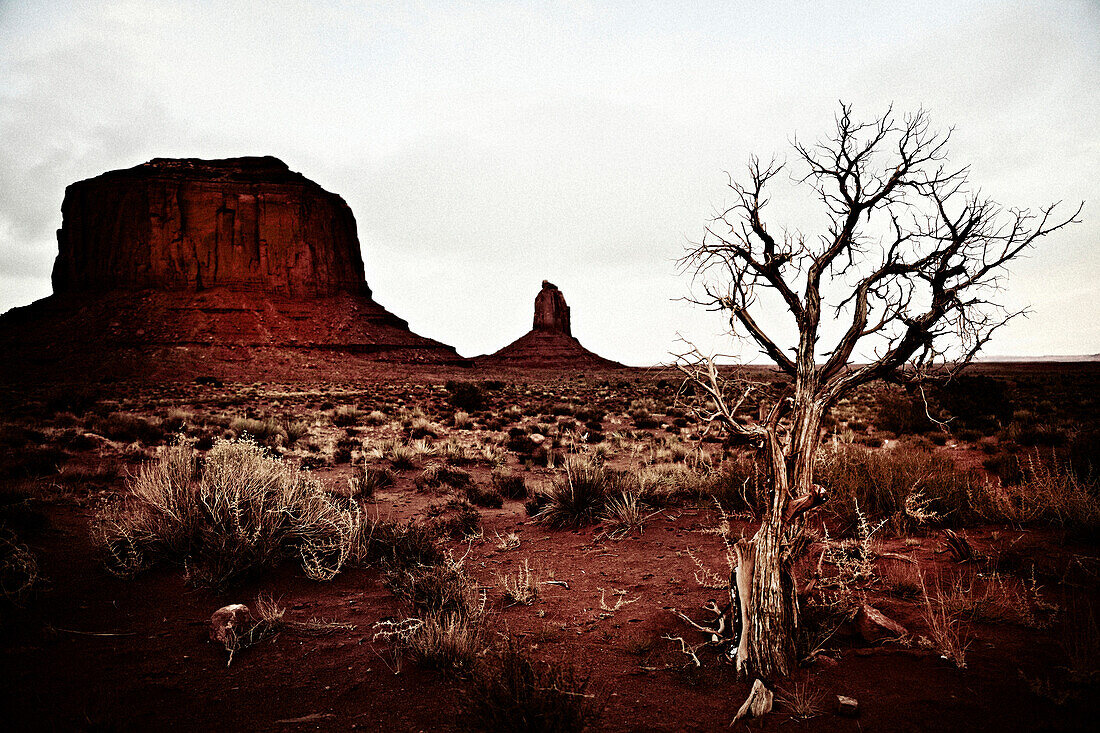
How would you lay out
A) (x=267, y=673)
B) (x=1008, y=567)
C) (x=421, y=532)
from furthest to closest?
(x=421, y=532) < (x=1008, y=567) < (x=267, y=673)

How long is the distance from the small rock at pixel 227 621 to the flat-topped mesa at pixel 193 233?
221ft

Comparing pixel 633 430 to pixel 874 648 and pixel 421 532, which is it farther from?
pixel 874 648

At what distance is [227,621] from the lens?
12.3 feet

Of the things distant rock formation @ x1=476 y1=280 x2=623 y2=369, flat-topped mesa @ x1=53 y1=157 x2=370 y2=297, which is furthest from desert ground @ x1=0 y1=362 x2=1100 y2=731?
distant rock formation @ x1=476 y1=280 x2=623 y2=369

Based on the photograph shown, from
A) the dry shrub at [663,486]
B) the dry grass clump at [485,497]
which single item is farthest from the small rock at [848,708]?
the dry grass clump at [485,497]

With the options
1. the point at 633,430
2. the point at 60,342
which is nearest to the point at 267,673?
the point at 633,430

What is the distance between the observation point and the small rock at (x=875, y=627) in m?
3.46

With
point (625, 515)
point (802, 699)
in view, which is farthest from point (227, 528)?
point (802, 699)

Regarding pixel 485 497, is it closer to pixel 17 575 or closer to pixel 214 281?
pixel 17 575

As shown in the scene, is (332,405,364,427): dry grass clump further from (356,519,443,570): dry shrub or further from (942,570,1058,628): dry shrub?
(942,570,1058,628): dry shrub

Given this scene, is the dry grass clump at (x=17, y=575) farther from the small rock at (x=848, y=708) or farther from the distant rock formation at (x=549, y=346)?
the distant rock formation at (x=549, y=346)

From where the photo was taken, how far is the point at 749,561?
3.17 m

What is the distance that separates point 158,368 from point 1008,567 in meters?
54.0

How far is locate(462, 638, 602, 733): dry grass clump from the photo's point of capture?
90.8 inches
